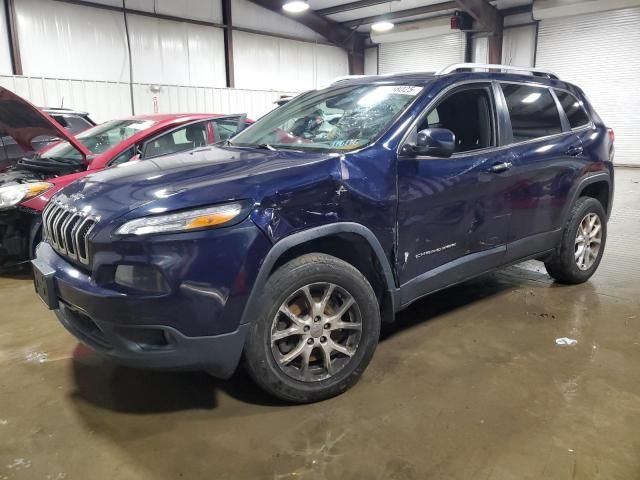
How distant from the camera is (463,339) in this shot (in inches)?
125

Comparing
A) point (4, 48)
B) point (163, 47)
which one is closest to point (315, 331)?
point (4, 48)

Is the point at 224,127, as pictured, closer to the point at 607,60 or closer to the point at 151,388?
the point at 151,388

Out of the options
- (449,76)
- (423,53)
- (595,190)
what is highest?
(423,53)

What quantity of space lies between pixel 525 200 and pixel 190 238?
2.36 m

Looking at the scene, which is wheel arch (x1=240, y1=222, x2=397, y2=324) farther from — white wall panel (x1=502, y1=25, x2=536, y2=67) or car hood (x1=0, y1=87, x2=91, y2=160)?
white wall panel (x1=502, y1=25, x2=536, y2=67)

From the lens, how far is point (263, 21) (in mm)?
14828

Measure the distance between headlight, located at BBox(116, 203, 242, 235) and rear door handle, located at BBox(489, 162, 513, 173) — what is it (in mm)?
1794

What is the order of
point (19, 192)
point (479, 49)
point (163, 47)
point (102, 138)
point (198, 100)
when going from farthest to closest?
1. point (479, 49)
2. point (163, 47)
3. point (198, 100)
4. point (102, 138)
5. point (19, 192)

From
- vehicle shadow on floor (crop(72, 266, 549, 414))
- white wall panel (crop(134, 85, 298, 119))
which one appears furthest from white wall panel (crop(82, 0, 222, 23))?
vehicle shadow on floor (crop(72, 266, 549, 414))

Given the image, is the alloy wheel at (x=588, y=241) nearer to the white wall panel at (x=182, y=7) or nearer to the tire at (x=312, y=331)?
the tire at (x=312, y=331)

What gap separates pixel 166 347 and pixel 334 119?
65.4 inches

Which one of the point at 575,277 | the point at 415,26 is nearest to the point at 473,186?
the point at 575,277

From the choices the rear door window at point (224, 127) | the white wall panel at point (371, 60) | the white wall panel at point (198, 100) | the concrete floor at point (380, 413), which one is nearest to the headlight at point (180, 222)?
the concrete floor at point (380, 413)

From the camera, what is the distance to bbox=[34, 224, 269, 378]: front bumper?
199 centimetres
